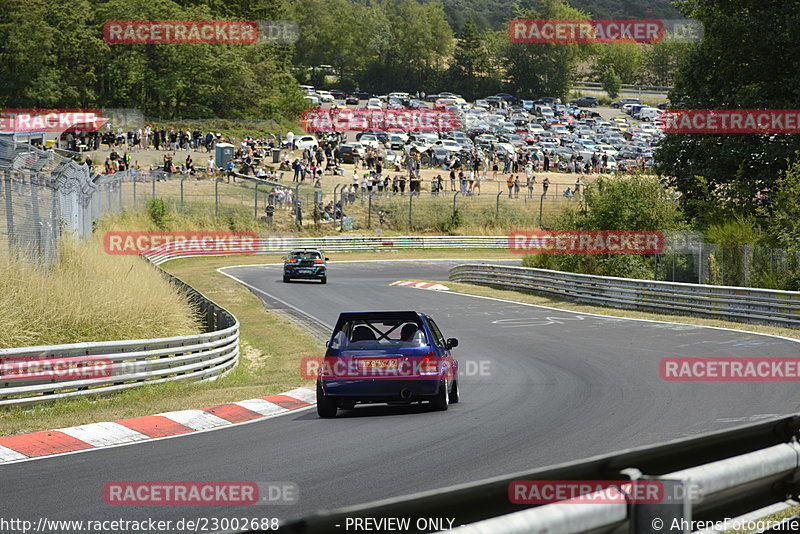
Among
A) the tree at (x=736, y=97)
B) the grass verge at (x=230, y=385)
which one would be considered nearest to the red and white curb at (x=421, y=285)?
the grass verge at (x=230, y=385)

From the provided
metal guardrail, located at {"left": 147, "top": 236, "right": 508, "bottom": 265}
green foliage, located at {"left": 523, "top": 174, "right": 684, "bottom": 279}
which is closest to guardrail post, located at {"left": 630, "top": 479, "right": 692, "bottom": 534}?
green foliage, located at {"left": 523, "top": 174, "right": 684, "bottom": 279}

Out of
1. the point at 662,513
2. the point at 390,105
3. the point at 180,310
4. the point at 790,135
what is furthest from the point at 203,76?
the point at 662,513

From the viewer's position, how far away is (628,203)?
33.2 metres

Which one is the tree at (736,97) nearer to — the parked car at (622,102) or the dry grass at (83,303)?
the dry grass at (83,303)

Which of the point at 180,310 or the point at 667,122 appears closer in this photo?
the point at 180,310

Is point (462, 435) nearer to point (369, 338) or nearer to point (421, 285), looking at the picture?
point (369, 338)

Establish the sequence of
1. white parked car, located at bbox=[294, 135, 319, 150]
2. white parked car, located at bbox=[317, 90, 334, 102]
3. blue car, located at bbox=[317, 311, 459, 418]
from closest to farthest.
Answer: blue car, located at bbox=[317, 311, 459, 418]
white parked car, located at bbox=[294, 135, 319, 150]
white parked car, located at bbox=[317, 90, 334, 102]

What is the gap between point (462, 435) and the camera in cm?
1080

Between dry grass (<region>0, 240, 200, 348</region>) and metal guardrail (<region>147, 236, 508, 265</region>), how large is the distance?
2812 centimetres

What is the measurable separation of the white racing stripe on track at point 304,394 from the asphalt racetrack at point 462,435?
1213 mm

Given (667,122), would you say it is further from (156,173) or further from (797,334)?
(156,173)

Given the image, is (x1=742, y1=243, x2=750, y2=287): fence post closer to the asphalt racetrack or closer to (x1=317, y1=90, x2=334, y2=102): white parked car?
the asphalt racetrack

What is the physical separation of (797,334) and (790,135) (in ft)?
44.2

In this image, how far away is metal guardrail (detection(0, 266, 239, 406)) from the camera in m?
13.6
